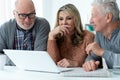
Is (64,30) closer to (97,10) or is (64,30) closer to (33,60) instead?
(97,10)

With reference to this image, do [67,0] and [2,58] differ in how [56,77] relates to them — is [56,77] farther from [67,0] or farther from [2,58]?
[67,0]

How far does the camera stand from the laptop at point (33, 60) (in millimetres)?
1397

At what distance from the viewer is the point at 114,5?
1828 millimetres

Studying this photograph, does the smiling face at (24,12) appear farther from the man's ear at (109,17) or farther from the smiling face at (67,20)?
the man's ear at (109,17)

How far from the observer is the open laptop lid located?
4.58 feet

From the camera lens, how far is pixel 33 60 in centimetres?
146

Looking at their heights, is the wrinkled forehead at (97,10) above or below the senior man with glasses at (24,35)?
above

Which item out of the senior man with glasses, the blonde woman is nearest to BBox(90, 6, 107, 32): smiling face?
the blonde woman

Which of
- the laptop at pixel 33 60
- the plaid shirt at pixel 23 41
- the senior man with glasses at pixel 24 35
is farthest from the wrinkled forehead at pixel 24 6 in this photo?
the laptop at pixel 33 60

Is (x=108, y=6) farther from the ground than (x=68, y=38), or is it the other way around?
(x=108, y=6)

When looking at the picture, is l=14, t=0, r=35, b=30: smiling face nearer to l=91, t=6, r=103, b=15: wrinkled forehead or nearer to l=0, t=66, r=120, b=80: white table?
l=91, t=6, r=103, b=15: wrinkled forehead

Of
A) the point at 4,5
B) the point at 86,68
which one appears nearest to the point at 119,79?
the point at 86,68

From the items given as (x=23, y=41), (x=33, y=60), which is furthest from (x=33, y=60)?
(x=23, y=41)

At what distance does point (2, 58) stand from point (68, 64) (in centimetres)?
43
